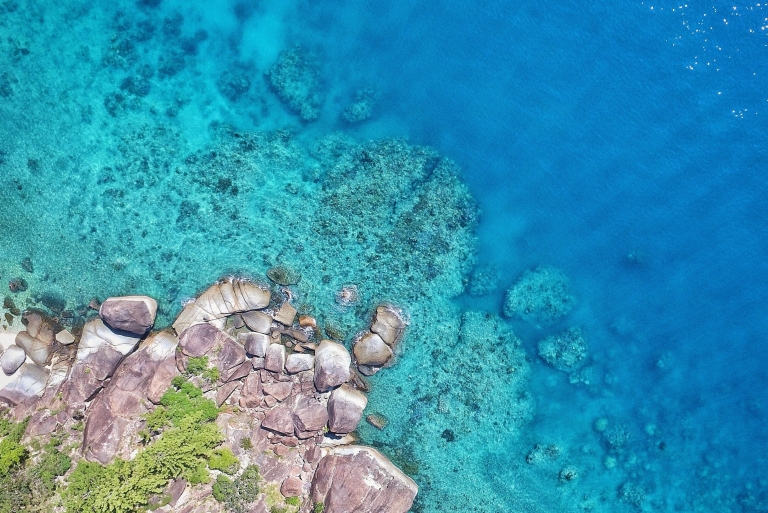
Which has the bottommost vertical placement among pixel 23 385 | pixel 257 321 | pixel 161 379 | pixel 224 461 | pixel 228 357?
pixel 23 385

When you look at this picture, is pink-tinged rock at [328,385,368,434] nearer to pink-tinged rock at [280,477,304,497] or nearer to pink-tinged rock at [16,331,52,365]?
pink-tinged rock at [280,477,304,497]

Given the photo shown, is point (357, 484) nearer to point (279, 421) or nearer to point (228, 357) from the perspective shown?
point (279, 421)

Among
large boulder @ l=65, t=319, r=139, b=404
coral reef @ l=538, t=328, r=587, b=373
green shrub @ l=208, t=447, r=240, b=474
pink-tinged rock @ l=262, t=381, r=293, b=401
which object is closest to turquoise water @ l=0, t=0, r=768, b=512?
coral reef @ l=538, t=328, r=587, b=373

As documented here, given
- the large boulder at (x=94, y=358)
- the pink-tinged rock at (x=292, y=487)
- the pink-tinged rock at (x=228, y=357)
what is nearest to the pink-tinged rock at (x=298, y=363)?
the pink-tinged rock at (x=228, y=357)

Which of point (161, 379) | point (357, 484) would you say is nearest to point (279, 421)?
point (357, 484)

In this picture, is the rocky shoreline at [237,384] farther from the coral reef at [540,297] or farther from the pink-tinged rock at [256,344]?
the coral reef at [540,297]
